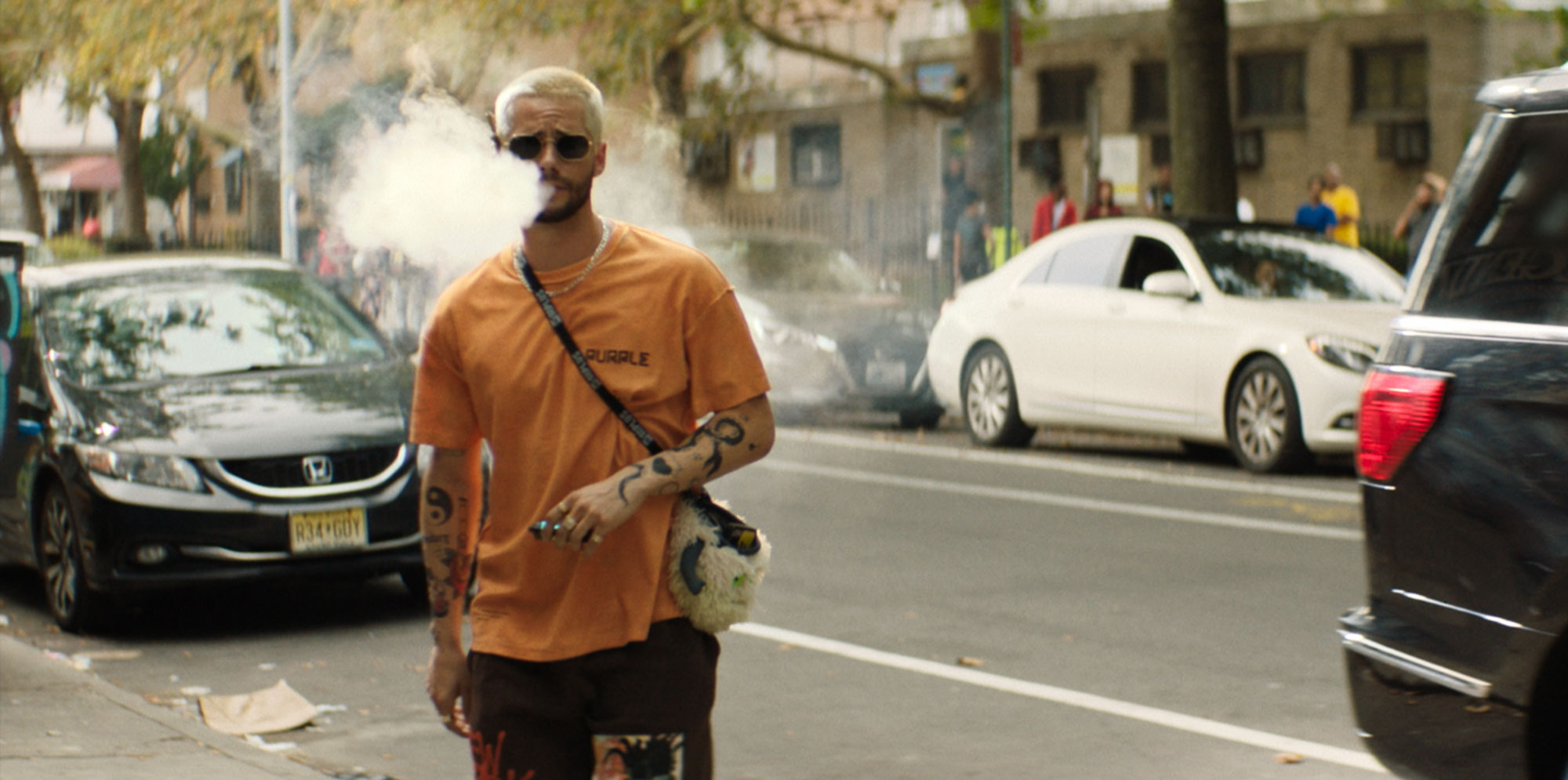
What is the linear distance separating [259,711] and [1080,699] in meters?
2.68

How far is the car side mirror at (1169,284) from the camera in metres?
13.0

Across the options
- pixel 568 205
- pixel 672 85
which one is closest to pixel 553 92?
pixel 568 205

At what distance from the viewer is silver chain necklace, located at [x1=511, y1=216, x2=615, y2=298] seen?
3393 millimetres

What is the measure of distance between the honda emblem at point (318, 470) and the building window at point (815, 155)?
32.9 metres

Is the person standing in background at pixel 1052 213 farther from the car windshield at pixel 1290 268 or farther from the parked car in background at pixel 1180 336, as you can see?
the car windshield at pixel 1290 268

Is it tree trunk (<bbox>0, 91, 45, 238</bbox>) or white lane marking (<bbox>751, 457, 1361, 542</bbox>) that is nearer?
white lane marking (<bbox>751, 457, 1361, 542</bbox>)

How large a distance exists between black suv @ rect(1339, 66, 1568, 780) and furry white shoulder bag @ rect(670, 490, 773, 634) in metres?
1.42

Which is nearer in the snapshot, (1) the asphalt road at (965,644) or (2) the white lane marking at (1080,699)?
(2) the white lane marking at (1080,699)

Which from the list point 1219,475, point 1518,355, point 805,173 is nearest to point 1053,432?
point 1219,475

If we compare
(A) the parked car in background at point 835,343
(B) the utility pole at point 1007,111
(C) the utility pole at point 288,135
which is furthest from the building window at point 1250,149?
(A) the parked car in background at point 835,343

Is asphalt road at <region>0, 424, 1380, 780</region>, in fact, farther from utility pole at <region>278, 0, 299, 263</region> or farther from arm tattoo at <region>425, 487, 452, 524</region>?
utility pole at <region>278, 0, 299, 263</region>

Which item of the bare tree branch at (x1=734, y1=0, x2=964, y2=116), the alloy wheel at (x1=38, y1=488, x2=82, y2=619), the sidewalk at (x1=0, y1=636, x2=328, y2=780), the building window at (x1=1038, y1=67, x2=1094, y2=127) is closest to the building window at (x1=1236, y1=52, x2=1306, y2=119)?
the building window at (x1=1038, y1=67, x2=1094, y2=127)

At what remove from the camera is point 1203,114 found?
17.3 meters

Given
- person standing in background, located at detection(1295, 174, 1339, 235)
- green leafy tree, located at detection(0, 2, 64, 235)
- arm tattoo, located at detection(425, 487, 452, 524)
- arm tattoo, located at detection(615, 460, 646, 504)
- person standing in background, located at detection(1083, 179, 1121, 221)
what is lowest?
arm tattoo, located at detection(425, 487, 452, 524)
